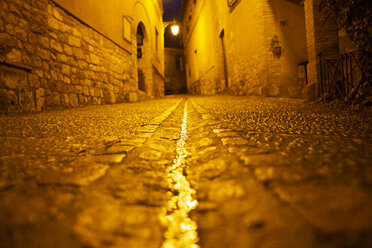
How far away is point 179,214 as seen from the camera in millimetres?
711

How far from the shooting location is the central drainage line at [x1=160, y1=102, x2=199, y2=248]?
1.94ft

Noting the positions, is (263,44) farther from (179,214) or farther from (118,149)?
(179,214)

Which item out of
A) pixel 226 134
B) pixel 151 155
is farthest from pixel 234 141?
pixel 151 155

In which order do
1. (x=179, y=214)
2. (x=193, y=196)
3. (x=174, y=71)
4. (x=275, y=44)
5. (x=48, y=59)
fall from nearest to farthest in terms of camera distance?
(x=179, y=214), (x=193, y=196), (x=48, y=59), (x=275, y=44), (x=174, y=71)

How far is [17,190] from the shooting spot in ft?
2.52

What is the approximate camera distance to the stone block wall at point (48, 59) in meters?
3.11

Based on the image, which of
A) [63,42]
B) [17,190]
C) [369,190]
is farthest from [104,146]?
[63,42]

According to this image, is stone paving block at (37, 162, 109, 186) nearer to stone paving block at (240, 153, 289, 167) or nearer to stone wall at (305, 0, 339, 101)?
stone paving block at (240, 153, 289, 167)

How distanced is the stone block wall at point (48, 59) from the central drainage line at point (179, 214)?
3422 millimetres

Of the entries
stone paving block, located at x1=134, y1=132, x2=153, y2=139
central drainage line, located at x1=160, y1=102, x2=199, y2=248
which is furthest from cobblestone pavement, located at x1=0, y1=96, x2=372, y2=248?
stone paving block, located at x1=134, y1=132, x2=153, y2=139

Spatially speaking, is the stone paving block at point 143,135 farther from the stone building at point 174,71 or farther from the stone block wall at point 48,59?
the stone building at point 174,71

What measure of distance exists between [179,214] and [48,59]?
448 centimetres

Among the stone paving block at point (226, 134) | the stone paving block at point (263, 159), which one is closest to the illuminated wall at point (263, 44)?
the stone paving block at point (226, 134)

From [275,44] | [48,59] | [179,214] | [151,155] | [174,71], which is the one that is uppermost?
[174,71]
